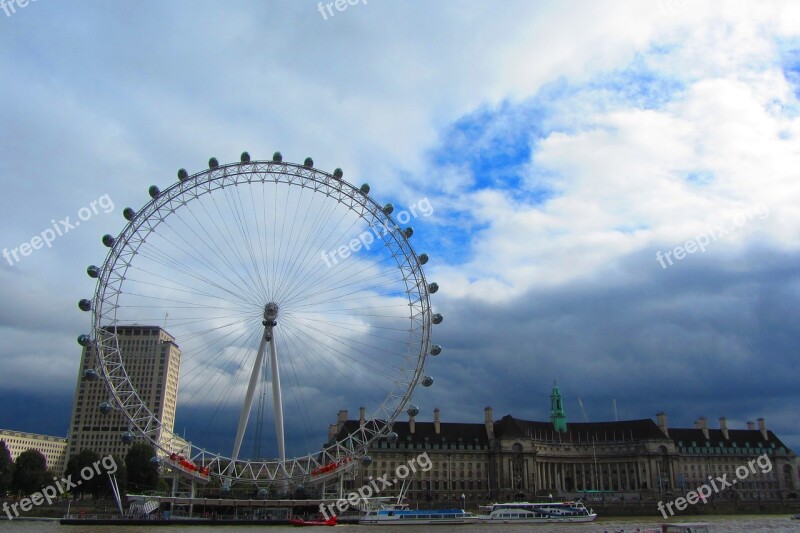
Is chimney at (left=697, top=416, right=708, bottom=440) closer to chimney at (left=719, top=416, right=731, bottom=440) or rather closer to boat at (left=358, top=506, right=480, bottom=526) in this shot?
chimney at (left=719, top=416, right=731, bottom=440)

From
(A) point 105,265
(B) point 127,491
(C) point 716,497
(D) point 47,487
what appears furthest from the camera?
(C) point 716,497

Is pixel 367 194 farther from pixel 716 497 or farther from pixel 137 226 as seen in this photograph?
pixel 716 497

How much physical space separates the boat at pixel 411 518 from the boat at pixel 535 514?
150 inches

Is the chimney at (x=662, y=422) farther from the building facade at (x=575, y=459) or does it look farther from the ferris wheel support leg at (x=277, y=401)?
the ferris wheel support leg at (x=277, y=401)

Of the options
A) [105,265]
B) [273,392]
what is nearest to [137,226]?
[105,265]

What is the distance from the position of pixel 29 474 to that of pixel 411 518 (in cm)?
5671

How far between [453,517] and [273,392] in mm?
30243

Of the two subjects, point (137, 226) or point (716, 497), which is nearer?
point (137, 226)

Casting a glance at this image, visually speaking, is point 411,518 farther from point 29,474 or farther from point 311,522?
point 29,474

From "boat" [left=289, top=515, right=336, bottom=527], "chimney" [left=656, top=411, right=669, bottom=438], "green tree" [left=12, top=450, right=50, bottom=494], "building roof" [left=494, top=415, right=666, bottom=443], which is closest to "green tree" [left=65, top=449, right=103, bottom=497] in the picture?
"green tree" [left=12, top=450, right=50, bottom=494]

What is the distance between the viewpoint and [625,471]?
144 meters

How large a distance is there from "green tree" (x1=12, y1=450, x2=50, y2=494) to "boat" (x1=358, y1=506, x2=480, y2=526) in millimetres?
51741

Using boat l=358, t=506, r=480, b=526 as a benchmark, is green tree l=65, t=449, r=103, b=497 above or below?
above

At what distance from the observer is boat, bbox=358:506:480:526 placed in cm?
7819
